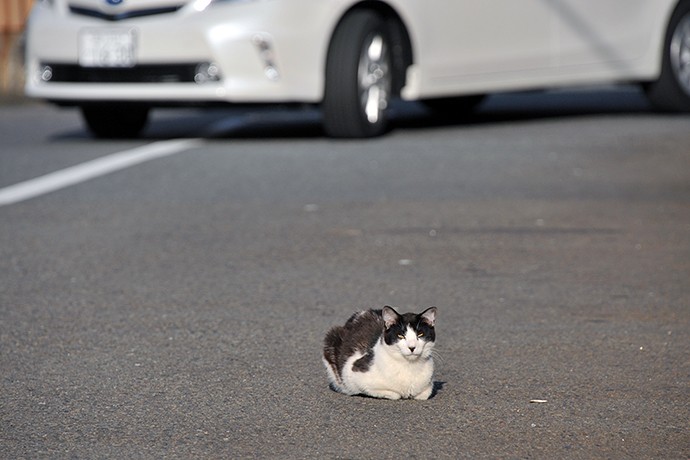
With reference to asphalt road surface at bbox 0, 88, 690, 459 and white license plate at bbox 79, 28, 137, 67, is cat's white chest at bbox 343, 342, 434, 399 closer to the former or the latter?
asphalt road surface at bbox 0, 88, 690, 459

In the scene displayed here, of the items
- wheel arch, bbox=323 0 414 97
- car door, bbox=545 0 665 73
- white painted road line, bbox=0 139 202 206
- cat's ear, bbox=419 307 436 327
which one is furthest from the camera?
car door, bbox=545 0 665 73

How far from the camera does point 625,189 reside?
29.2 ft

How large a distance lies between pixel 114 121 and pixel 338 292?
21.0ft

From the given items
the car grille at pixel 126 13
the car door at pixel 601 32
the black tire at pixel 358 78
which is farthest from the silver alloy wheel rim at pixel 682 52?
the car grille at pixel 126 13

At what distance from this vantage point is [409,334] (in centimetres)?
409

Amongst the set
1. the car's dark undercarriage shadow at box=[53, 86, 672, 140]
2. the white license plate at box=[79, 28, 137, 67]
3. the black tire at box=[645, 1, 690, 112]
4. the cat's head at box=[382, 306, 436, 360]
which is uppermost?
the cat's head at box=[382, 306, 436, 360]

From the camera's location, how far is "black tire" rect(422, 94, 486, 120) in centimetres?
1380

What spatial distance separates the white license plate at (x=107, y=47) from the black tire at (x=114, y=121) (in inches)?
38.6

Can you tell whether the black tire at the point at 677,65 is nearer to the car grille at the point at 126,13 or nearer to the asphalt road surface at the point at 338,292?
the asphalt road surface at the point at 338,292

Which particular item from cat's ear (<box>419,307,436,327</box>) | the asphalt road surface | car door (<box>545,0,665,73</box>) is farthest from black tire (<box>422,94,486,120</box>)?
cat's ear (<box>419,307,436,327</box>)

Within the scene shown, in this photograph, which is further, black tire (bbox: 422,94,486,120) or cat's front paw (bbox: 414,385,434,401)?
black tire (bbox: 422,94,486,120)

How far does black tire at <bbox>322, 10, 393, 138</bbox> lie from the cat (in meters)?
6.39

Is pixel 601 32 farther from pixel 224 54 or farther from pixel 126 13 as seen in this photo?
pixel 126 13

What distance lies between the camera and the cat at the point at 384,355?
4.14m
